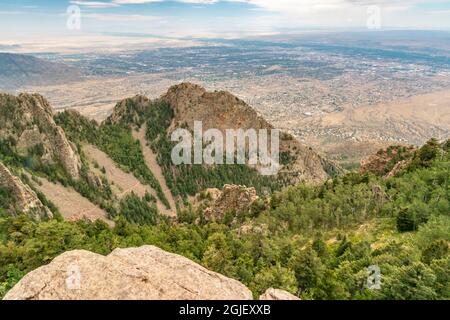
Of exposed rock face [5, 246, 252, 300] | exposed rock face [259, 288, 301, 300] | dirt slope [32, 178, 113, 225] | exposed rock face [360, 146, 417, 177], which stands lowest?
dirt slope [32, 178, 113, 225]

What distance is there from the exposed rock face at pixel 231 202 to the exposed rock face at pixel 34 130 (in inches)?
2479

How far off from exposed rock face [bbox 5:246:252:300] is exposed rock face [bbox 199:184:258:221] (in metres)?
91.9

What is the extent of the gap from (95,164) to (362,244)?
5702 inches

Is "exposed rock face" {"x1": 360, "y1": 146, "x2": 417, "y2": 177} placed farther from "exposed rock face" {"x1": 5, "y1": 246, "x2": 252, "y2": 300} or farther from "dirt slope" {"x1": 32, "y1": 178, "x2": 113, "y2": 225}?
"exposed rock face" {"x1": 5, "y1": 246, "x2": 252, "y2": 300}

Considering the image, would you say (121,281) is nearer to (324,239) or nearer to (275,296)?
(275,296)

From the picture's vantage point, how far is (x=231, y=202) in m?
125

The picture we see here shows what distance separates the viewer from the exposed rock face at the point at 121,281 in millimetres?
23188

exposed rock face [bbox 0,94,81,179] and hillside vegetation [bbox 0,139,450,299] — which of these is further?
exposed rock face [bbox 0,94,81,179]

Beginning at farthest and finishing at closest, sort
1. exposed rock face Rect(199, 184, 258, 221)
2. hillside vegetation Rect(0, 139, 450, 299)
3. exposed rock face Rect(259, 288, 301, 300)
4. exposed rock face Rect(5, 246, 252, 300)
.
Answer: exposed rock face Rect(199, 184, 258, 221) → hillside vegetation Rect(0, 139, 450, 299) → exposed rock face Rect(259, 288, 301, 300) → exposed rock face Rect(5, 246, 252, 300)

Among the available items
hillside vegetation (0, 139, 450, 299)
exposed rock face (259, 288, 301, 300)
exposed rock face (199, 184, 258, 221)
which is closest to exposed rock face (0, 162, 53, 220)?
hillside vegetation (0, 139, 450, 299)

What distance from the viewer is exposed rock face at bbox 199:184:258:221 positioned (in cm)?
12131

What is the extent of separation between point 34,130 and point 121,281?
490 ft

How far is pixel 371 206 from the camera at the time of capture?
8931 cm
